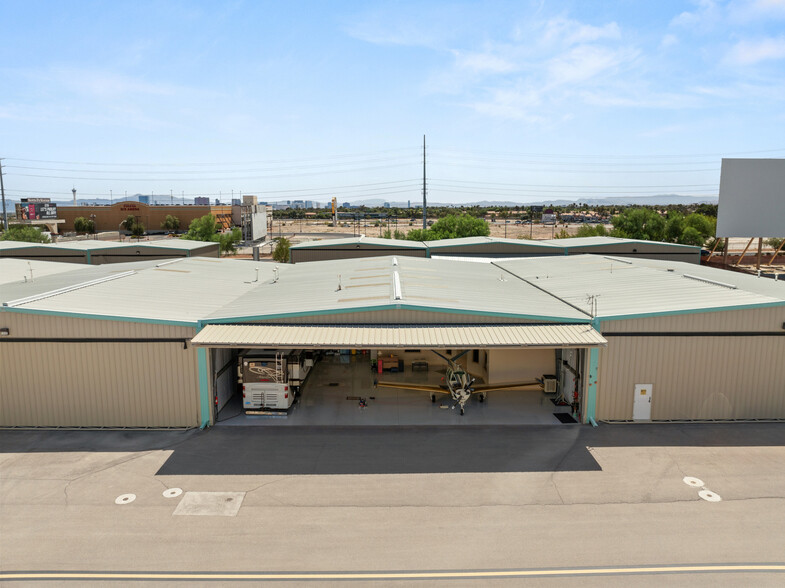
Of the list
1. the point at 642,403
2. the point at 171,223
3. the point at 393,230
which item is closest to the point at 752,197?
the point at 642,403

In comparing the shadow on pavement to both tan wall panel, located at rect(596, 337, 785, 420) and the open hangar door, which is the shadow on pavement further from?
the open hangar door

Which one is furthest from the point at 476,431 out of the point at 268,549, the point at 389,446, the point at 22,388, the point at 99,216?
the point at 99,216

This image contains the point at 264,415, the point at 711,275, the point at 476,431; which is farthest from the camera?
the point at 711,275

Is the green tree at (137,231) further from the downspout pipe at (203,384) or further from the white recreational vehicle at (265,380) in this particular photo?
the downspout pipe at (203,384)

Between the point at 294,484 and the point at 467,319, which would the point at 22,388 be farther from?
the point at 467,319

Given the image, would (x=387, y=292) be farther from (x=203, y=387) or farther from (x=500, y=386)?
(x=203, y=387)
